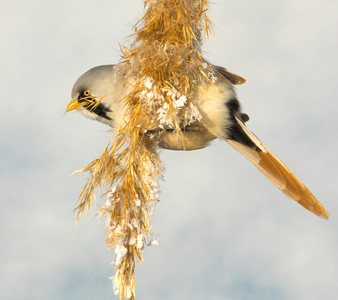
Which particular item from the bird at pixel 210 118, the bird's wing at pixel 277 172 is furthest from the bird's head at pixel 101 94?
the bird's wing at pixel 277 172

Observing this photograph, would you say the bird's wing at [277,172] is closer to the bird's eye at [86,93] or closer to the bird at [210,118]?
the bird at [210,118]

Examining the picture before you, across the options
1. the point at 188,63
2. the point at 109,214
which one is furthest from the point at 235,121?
the point at 109,214

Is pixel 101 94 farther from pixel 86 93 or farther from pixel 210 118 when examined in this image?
pixel 210 118

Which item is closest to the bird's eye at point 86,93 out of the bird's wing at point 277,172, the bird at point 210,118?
the bird at point 210,118

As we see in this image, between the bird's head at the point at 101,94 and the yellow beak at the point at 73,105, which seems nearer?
the bird's head at the point at 101,94

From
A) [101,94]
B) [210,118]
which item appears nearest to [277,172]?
[210,118]

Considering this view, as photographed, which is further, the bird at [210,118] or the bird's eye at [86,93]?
the bird's eye at [86,93]

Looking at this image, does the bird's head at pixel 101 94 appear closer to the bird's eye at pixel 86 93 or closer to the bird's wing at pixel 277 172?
the bird's eye at pixel 86 93

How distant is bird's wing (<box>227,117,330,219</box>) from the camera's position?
1.90 m

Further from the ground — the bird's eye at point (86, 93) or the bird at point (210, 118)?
the bird's eye at point (86, 93)

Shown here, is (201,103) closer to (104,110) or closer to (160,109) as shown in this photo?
(160,109)

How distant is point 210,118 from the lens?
1868mm

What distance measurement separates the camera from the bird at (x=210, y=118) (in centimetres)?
185

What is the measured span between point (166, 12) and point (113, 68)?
320mm
